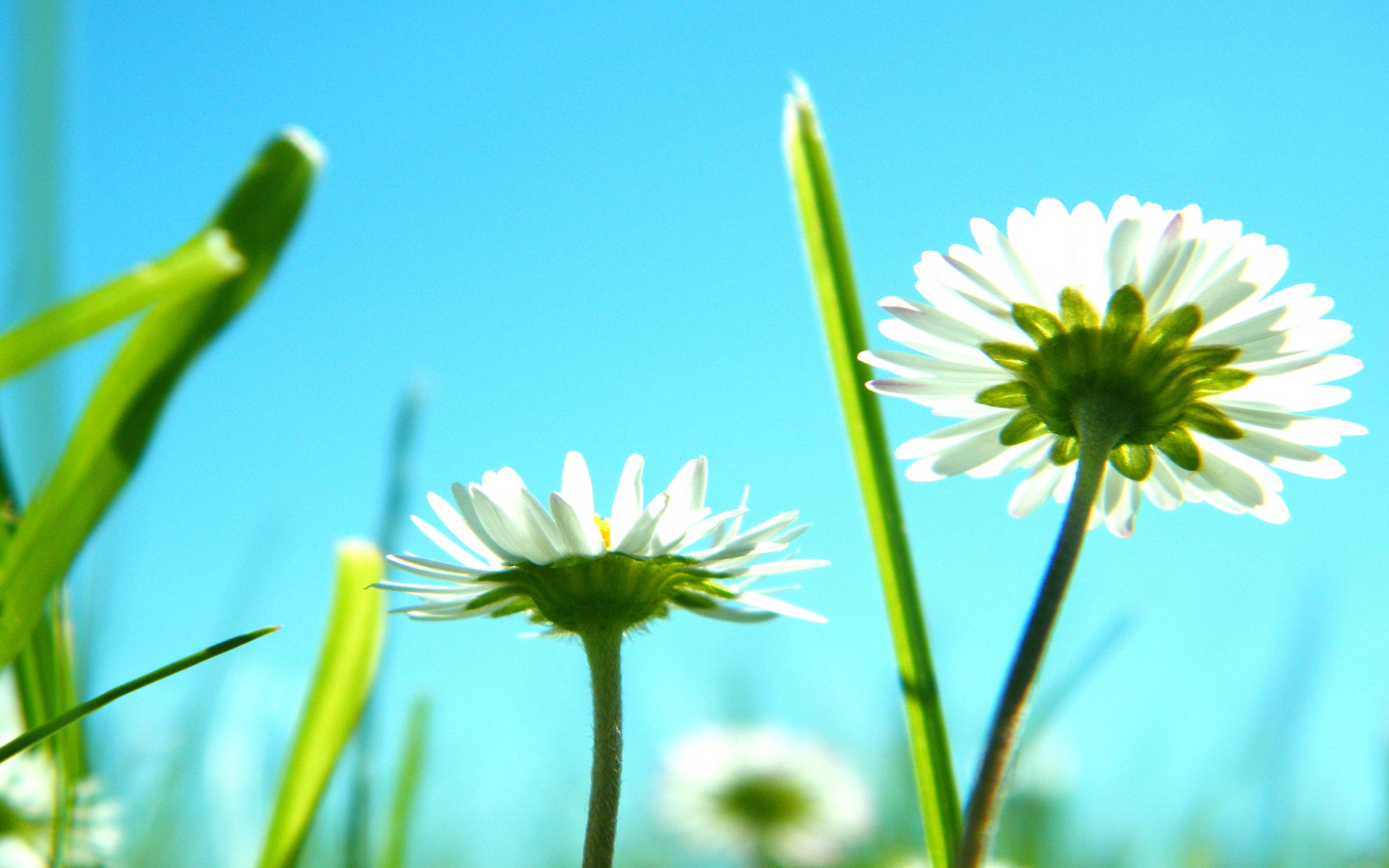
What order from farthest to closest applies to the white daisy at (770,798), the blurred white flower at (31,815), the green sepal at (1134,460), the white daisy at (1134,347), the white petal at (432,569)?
the white daisy at (770,798)
the blurred white flower at (31,815)
the green sepal at (1134,460)
the white daisy at (1134,347)
the white petal at (432,569)

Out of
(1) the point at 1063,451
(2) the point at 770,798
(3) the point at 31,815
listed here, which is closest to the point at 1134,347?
(1) the point at 1063,451

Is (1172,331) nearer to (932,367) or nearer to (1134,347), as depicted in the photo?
(1134,347)

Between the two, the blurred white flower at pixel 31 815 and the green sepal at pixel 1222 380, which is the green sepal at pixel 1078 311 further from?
the blurred white flower at pixel 31 815

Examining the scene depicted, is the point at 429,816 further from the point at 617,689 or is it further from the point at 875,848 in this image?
the point at 617,689

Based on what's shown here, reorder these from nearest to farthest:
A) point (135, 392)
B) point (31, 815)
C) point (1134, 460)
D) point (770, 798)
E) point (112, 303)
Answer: point (112, 303) < point (135, 392) < point (1134, 460) < point (31, 815) < point (770, 798)

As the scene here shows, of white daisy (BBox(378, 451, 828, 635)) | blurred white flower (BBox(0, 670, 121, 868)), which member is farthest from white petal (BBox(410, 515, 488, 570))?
blurred white flower (BBox(0, 670, 121, 868))

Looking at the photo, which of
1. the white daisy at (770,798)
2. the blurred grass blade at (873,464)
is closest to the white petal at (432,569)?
the blurred grass blade at (873,464)

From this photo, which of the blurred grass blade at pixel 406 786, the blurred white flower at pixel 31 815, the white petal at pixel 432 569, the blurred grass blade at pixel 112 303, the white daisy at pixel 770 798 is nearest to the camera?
the blurred grass blade at pixel 112 303
